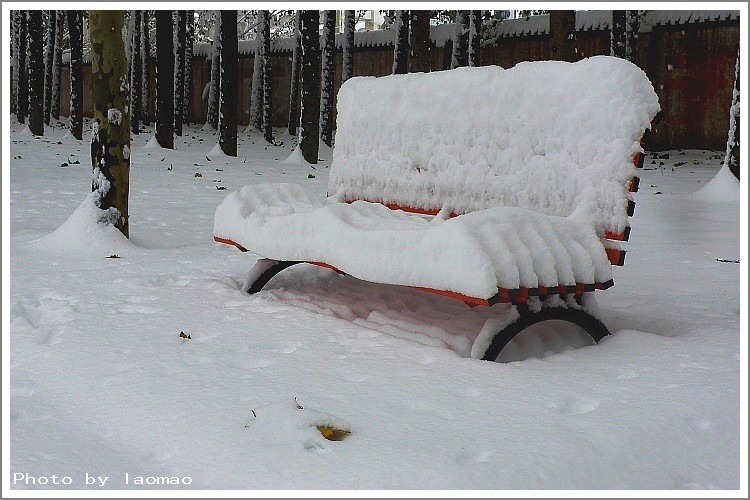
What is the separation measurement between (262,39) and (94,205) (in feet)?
50.4

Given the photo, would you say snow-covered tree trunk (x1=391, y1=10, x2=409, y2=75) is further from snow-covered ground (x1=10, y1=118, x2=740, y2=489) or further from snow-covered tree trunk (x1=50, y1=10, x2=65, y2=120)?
snow-covered tree trunk (x1=50, y1=10, x2=65, y2=120)

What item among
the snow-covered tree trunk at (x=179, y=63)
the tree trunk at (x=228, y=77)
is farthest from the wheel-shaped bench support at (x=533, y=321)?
the snow-covered tree trunk at (x=179, y=63)

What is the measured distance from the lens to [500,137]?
3609 mm

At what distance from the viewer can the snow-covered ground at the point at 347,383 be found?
215 cm

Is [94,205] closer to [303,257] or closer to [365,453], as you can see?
[303,257]

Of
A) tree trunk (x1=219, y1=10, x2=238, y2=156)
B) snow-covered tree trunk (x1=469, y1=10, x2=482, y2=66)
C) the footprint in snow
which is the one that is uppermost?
snow-covered tree trunk (x1=469, y1=10, x2=482, y2=66)

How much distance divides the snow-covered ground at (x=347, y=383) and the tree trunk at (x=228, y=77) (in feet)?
29.9

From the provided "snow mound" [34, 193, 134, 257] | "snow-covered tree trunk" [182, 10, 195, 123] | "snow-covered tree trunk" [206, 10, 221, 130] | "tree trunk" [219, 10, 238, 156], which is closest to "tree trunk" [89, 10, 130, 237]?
"snow mound" [34, 193, 134, 257]

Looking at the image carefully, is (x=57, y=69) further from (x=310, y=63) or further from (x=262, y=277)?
(x=262, y=277)

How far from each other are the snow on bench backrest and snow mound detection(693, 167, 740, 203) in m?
5.97

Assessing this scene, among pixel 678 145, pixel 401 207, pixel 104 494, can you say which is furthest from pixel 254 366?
pixel 678 145

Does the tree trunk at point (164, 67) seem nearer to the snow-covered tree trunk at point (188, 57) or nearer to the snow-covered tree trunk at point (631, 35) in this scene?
the snow-covered tree trunk at point (188, 57)

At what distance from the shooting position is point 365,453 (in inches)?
85.9

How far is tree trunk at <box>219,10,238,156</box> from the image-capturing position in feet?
44.6
